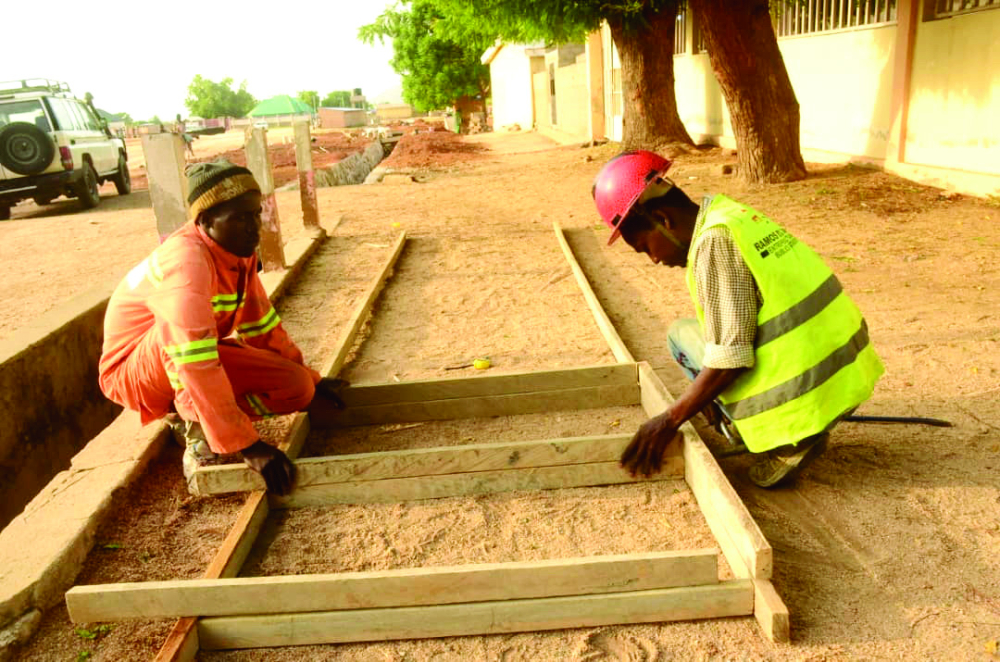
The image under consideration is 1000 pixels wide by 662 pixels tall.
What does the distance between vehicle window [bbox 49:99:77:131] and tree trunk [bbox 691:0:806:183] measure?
35.3 feet

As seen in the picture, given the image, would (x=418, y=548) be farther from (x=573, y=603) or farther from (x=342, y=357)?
(x=342, y=357)

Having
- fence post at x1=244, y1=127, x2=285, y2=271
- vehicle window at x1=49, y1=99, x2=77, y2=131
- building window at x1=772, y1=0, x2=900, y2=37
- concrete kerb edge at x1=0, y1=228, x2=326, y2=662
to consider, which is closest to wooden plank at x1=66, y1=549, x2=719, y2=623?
concrete kerb edge at x1=0, y1=228, x2=326, y2=662

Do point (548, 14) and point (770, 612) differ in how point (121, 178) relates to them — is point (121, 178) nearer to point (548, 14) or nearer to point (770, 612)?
point (548, 14)

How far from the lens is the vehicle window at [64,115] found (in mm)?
13617

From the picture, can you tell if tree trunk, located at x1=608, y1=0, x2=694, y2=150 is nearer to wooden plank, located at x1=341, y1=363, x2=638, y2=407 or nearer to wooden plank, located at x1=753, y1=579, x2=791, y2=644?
wooden plank, located at x1=341, y1=363, x2=638, y2=407

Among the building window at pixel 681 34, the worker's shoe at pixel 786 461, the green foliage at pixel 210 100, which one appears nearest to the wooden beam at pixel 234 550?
the worker's shoe at pixel 786 461

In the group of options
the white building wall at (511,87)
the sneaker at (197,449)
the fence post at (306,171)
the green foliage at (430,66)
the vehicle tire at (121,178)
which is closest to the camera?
the sneaker at (197,449)

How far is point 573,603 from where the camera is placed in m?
2.38

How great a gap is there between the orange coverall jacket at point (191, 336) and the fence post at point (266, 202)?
11.7 ft

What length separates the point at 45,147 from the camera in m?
12.9

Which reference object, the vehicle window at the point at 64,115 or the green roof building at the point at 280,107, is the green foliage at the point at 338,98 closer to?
the green roof building at the point at 280,107

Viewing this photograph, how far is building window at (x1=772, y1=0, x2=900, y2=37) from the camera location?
10.0 metres

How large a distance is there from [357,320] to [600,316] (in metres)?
1.65

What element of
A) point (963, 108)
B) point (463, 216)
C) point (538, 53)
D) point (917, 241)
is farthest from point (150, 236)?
point (538, 53)
